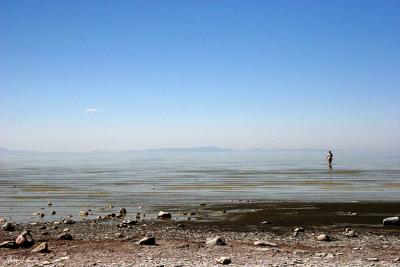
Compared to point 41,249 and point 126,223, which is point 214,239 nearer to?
point 41,249

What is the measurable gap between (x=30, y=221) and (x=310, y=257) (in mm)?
13762

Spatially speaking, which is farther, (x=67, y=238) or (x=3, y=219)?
(x=3, y=219)

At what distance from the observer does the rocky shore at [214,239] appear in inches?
490

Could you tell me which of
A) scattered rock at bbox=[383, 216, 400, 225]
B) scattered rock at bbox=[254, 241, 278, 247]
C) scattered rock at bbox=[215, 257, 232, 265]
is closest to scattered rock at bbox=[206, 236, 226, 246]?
scattered rock at bbox=[254, 241, 278, 247]

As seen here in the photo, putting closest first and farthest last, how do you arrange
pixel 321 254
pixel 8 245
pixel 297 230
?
pixel 321 254 → pixel 8 245 → pixel 297 230

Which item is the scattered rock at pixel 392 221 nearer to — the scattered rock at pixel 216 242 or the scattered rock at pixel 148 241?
the scattered rock at pixel 216 242

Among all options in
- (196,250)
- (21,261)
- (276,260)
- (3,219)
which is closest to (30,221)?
(3,219)

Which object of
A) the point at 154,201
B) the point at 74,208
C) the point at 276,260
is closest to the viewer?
the point at 276,260

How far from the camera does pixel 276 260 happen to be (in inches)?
484

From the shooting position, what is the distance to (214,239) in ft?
47.9

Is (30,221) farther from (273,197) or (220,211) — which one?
(273,197)

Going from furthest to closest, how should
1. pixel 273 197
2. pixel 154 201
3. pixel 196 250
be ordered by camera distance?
pixel 273 197, pixel 154 201, pixel 196 250

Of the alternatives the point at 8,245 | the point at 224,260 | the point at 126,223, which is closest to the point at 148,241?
the point at 224,260

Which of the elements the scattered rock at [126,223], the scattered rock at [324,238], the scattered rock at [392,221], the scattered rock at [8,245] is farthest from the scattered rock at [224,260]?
the scattered rock at [392,221]
